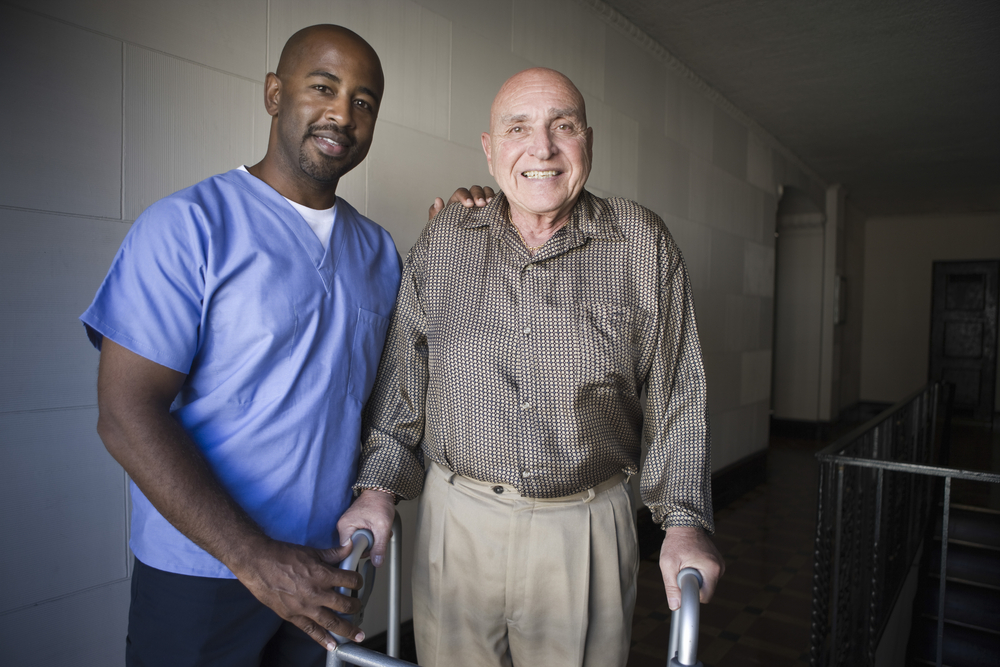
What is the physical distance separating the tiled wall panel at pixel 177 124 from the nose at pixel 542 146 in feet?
3.26

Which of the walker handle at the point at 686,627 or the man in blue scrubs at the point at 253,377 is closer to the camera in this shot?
the walker handle at the point at 686,627

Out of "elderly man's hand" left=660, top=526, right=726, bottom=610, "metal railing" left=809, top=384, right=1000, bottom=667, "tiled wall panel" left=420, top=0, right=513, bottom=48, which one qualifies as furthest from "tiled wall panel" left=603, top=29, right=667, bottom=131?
→ "elderly man's hand" left=660, top=526, right=726, bottom=610

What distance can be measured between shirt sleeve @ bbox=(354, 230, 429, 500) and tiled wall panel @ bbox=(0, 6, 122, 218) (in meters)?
0.78

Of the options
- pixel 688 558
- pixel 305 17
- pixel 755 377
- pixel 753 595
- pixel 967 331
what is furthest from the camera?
pixel 967 331

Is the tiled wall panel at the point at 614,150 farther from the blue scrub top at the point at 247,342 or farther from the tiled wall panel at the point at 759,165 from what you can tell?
the blue scrub top at the point at 247,342

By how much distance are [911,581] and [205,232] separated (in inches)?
207

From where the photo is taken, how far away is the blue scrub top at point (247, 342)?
1068 mm

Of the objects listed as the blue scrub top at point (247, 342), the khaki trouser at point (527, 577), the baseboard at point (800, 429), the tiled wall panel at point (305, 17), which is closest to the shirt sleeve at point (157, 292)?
the blue scrub top at point (247, 342)

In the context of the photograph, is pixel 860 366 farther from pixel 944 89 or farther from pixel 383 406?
pixel 383 406

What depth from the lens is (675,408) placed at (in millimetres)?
1303

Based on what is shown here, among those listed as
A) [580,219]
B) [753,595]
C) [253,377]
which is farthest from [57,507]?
[753,595]

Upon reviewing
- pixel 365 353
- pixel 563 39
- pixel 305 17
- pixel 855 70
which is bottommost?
pixel 365 353

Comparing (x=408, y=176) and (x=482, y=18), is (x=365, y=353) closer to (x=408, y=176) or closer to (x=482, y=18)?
(x=408, y=176)

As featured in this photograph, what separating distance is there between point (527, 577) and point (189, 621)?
0.64 meters
